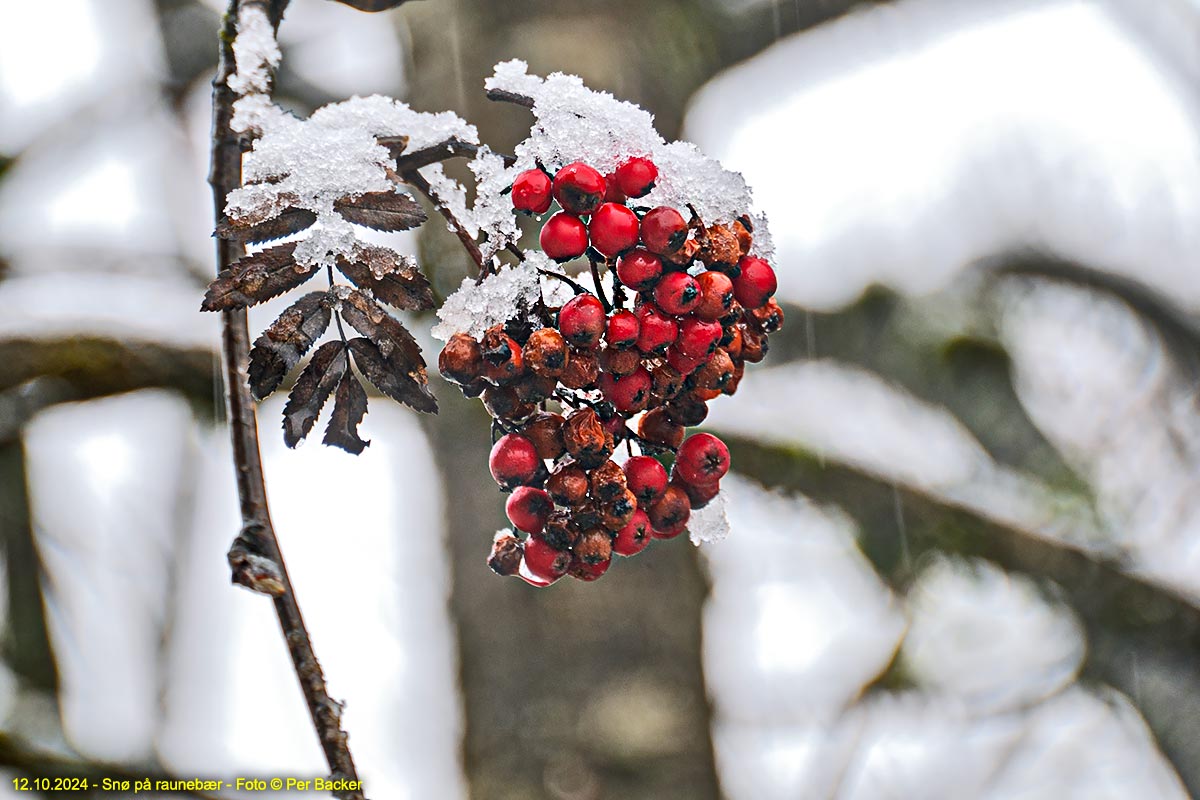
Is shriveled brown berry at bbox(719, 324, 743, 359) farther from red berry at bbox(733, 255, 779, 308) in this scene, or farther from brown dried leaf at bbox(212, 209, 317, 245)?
brown dried leaf at bbox(212, 209, 317, 245)

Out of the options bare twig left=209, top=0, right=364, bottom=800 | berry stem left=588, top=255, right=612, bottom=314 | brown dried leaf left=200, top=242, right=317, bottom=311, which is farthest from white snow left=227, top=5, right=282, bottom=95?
berry stem left=588, top=255, right=612, bottom=314

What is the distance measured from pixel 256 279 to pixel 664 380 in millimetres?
227

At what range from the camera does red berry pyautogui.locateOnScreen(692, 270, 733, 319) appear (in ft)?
1.62

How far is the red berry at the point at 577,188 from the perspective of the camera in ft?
1.55

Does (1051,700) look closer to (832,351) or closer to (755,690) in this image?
(755,690)

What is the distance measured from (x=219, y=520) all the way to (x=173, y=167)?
801 mm

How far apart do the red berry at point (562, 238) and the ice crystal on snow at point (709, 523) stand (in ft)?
0.71

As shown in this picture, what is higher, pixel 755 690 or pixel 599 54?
pixel 599 54

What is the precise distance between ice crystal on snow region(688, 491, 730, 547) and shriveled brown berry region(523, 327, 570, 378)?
19 centimetres

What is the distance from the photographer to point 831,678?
6.44 feet

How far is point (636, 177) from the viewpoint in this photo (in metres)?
0.49

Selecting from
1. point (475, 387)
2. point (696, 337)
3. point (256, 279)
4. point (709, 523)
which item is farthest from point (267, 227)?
point (709, 523)

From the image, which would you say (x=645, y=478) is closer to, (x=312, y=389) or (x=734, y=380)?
(x=734, y=380)

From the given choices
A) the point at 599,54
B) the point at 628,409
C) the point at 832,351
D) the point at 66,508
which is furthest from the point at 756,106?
the point at 66,508
